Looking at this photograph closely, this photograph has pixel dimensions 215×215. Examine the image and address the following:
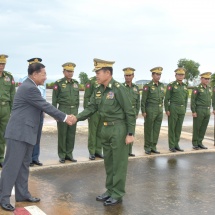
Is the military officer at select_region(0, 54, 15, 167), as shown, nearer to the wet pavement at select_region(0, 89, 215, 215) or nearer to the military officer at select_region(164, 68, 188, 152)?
the wet pavement at select_region(0, 89, 215, 215)

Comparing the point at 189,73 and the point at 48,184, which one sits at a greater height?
the point at 189,73

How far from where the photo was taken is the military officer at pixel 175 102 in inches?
340

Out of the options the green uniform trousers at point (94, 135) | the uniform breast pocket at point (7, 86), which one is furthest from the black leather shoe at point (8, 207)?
the green uniform trousers at point (94, 135)

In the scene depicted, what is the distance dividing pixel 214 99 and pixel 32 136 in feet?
20.5

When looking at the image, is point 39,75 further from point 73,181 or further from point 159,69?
point 159,69

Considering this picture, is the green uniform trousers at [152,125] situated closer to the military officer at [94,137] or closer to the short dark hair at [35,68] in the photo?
the military officer at [94,137]

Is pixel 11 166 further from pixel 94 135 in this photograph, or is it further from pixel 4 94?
pixel 94 135

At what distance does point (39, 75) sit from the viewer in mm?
4746

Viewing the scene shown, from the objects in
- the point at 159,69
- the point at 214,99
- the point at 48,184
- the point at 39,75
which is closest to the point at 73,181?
the point at 48,184

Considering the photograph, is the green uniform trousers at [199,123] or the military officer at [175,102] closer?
the military officer at [175,102]

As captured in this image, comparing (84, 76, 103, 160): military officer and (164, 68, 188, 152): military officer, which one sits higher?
(164, 68, 188, 152): military officer

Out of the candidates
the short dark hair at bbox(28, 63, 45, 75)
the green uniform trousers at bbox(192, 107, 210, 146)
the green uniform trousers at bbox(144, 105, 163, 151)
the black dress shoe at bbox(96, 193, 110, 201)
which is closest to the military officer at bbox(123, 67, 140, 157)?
the green uniform trousers at bbox(144, 105, 163, 151)

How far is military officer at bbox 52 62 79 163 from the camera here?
7.30 meters

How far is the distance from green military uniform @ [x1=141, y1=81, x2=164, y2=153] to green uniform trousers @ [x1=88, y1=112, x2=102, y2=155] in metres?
1.18
